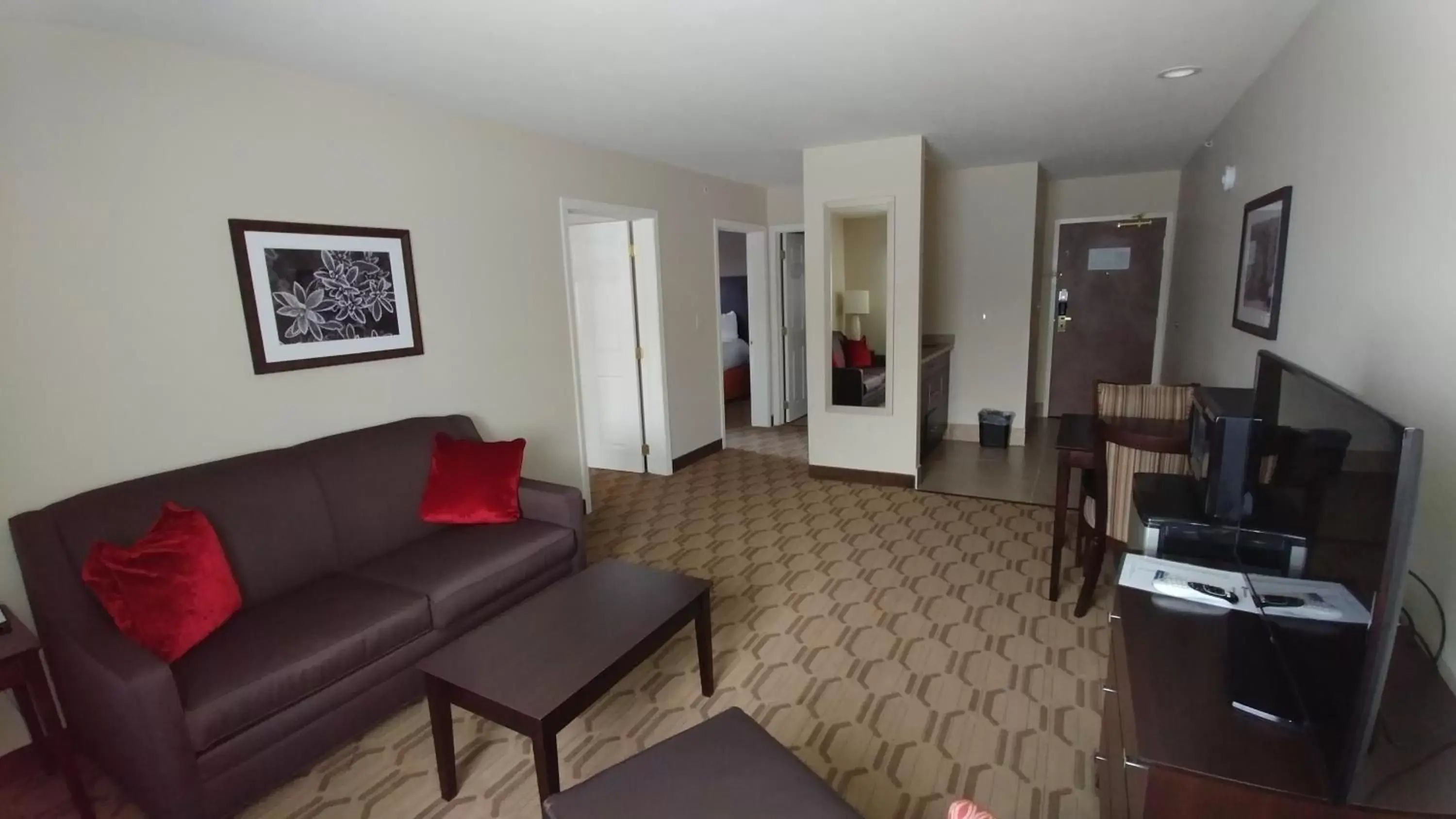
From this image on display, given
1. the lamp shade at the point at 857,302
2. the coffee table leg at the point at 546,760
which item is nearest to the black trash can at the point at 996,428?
the lamp shade at the point at 857,302

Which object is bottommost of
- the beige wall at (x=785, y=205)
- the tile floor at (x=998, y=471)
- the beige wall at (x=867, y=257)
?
the tile floor at (x=998, y=471)

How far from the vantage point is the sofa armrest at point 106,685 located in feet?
5.44

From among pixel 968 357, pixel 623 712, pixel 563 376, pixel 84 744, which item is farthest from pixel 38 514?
pixel 968 357

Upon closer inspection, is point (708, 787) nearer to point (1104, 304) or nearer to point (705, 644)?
point (705, 644)

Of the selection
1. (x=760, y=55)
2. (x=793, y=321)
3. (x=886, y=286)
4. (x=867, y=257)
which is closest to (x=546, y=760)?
(x=760, y=55)

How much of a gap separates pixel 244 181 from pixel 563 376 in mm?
1840

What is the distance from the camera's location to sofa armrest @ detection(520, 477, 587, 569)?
9.47 ft

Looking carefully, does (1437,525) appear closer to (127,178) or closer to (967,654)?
(967,654)

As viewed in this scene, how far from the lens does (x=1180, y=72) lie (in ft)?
9.18

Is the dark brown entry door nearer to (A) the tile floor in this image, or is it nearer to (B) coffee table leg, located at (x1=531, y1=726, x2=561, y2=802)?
(A) the tile floor

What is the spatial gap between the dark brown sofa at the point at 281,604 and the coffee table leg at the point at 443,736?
1.33ft

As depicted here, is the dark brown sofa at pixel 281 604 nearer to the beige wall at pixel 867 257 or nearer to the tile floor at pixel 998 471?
the tile floor at pixel 998 471

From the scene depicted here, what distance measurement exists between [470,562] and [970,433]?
4636mm

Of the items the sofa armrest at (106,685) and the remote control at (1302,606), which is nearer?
the remote control at (1302,606)
